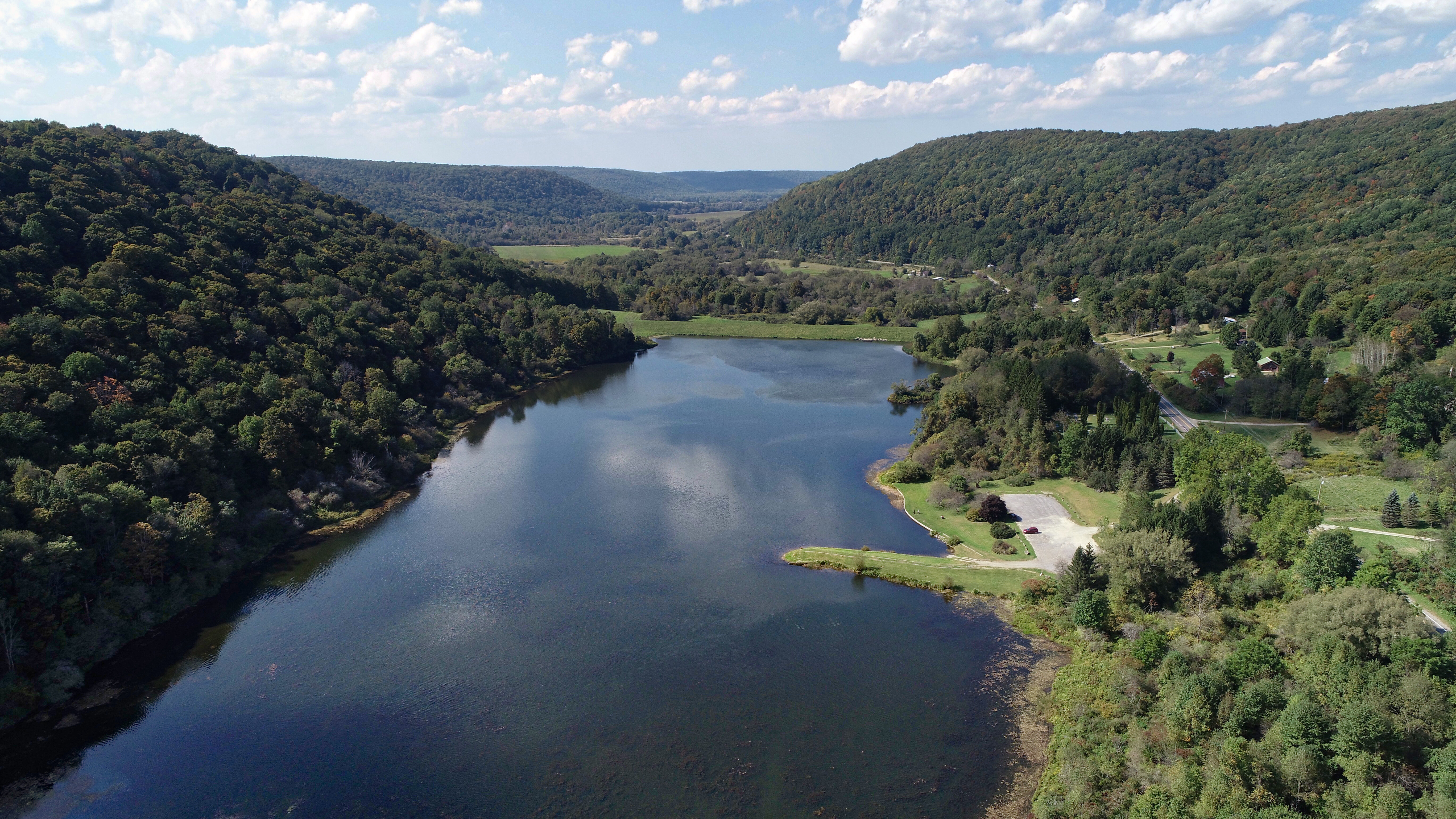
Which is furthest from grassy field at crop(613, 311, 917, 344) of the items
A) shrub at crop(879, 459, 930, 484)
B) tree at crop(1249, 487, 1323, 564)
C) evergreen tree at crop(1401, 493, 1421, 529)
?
evergreen tree at crop(1401, 493, 1421, 529)

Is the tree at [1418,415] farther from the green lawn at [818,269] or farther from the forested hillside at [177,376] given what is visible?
the green lawn at [818,269]

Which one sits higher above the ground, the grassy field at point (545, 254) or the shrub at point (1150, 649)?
the grassy field at point (545, 254)

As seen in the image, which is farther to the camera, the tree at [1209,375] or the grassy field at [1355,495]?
the tree at [1209,375]

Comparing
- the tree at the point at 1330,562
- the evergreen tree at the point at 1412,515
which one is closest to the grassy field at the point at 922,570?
the tree at the point at 1330,562

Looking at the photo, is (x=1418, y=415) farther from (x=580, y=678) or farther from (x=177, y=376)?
(x=177, y=376)

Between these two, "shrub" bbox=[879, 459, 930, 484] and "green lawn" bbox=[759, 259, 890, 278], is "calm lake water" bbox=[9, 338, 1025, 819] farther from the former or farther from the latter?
"green lawn" bbox=[759, 259, 890, 278]

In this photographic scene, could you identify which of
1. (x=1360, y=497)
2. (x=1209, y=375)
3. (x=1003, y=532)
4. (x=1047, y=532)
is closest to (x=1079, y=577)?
(x=1003, y=532)
